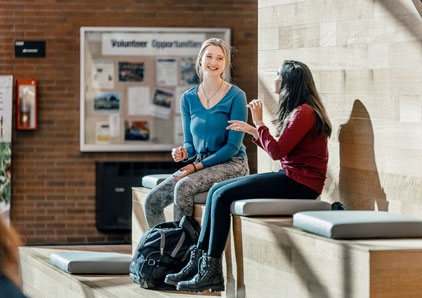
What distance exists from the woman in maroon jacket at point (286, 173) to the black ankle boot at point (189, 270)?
0.01 meters

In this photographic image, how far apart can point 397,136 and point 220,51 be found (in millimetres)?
1223

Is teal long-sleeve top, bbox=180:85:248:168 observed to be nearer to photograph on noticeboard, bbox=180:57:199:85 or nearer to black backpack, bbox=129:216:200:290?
black backpack, bbox=129:216:200:290

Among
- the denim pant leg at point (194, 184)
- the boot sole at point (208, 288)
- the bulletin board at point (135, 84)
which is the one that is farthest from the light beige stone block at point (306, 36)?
the bulletin board at point (135, 84)

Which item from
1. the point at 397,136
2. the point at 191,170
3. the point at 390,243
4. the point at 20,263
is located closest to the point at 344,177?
the point at 397,136

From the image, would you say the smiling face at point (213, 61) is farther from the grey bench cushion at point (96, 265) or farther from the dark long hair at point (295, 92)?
the grey bench cushion at point (96, 265)

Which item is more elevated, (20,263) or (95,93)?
(95,93)

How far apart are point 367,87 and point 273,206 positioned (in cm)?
79

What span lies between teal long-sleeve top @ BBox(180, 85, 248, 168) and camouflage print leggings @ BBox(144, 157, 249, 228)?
5 cm

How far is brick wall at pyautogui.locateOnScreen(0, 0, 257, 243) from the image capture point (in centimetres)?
885

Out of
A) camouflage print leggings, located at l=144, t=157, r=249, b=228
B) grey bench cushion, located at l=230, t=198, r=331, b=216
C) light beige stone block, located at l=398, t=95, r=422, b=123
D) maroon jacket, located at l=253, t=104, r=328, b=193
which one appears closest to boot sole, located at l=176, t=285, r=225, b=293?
grey bench cushion, located at l=230, t=198, r=331, b=216

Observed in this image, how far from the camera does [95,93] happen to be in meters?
8.97

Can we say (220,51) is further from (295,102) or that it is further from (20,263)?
(20,263)

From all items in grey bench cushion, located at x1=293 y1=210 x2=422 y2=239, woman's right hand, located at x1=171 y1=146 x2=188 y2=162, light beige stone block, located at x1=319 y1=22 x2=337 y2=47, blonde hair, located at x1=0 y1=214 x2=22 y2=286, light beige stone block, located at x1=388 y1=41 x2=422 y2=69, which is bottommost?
blonde hair, located at x1=0 y1=214 x2=22 y2=286

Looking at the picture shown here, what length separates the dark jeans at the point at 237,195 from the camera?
4086 millimetres
